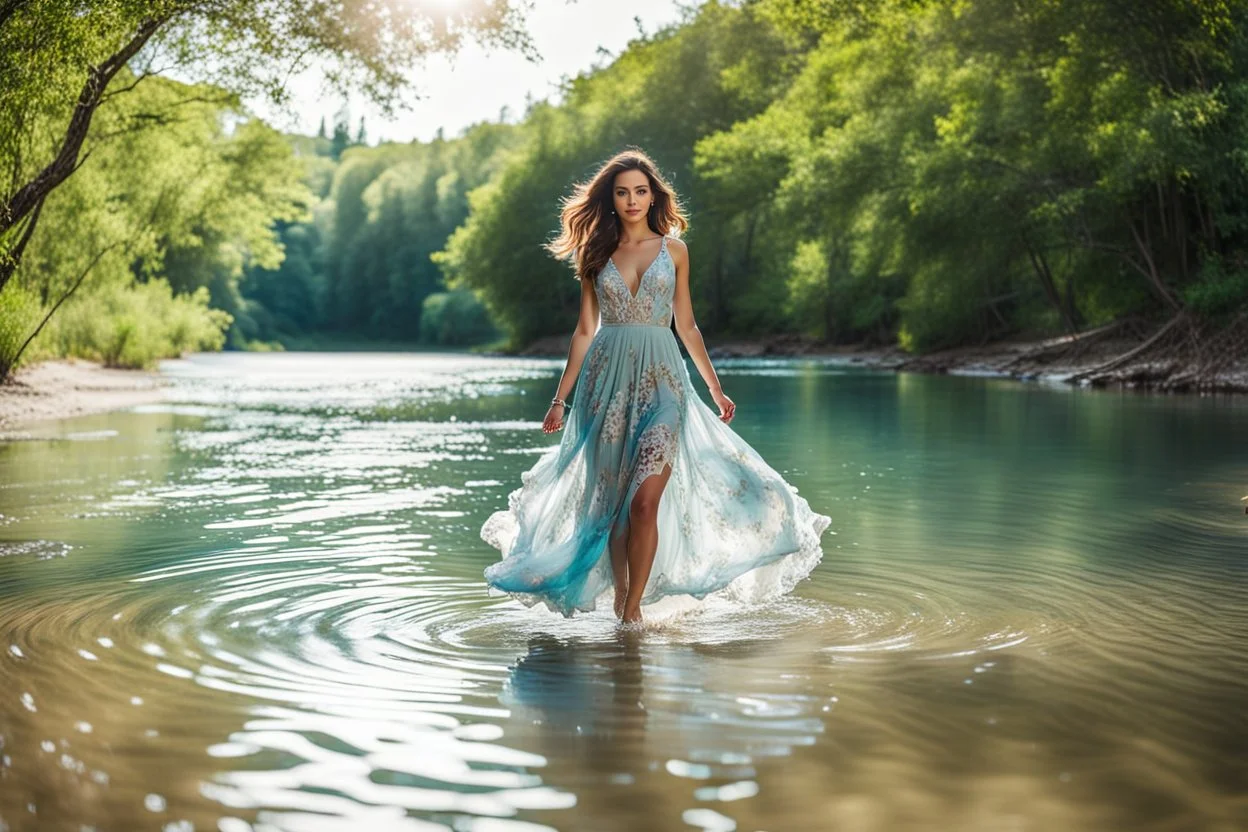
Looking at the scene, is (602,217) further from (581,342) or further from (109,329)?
(109,329)

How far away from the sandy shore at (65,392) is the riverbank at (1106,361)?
72.0ft

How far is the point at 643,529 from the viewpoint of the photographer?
6.94 m

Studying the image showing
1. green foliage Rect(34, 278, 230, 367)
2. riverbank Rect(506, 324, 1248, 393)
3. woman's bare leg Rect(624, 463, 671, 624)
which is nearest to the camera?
woman's bare leg Rect(624, 463, 671, 624)

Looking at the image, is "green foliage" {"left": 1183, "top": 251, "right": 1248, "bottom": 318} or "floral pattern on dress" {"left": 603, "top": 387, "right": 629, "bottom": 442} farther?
"green foliage" {"left": 1183, "top": 251, "right": 1248, "bottom": 318}

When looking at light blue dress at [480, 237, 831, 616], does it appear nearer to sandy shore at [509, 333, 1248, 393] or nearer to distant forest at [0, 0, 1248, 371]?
distant forest at [0, 0, 1248, 371]

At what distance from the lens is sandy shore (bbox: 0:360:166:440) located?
2372cm

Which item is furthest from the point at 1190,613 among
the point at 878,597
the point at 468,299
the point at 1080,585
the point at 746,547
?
the point at 468,299

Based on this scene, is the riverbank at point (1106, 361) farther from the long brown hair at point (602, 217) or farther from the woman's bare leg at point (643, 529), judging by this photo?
the woman's bare leg at point (643, 529)

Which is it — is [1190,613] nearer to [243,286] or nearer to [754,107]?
[754,107]

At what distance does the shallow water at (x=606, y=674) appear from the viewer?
4.38 meters

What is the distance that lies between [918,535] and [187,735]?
647cm

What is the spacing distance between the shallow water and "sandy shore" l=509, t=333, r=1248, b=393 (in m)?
19.3

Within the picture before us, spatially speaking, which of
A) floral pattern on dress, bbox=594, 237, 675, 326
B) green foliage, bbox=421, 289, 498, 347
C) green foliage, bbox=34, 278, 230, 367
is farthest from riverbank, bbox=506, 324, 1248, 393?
green foliage, bbox=421, 289, 498, 347

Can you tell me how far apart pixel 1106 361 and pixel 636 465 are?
32108 millimetres
